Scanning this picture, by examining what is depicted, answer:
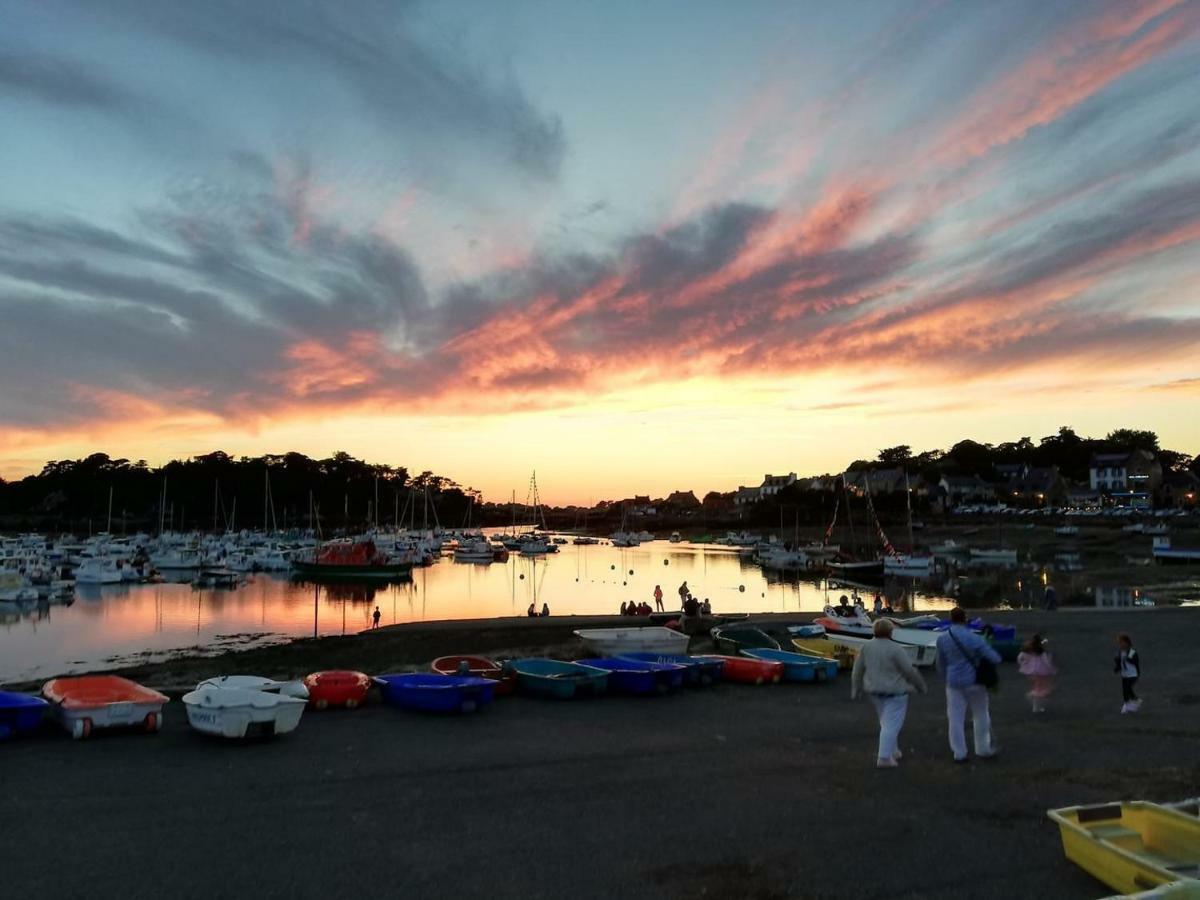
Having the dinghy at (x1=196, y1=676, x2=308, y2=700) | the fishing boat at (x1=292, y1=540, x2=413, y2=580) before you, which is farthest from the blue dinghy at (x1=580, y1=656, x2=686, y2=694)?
the fishing boat at (x1=292, y1=540, x2=413, y2=580)

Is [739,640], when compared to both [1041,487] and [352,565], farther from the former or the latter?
[1041,487]

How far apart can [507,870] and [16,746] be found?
9075 mm

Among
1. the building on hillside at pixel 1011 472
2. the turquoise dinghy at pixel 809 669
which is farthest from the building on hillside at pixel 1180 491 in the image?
the turquoise dinghy at pixel 809 669

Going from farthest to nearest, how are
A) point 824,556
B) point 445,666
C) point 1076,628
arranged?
1. point 824,556
2. point 1076,628
3. point 445,666

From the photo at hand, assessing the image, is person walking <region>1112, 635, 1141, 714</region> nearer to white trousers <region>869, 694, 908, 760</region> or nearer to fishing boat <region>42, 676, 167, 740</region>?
white trousers <region>869, 694, 908, 760</region>

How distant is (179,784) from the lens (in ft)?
34.6

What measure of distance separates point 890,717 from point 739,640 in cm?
1339

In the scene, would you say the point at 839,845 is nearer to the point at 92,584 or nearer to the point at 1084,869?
the point at 1084,869

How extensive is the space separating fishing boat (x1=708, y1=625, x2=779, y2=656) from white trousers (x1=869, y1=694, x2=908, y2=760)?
11443 mm

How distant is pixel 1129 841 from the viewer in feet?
24.3

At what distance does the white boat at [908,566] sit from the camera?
7219cm

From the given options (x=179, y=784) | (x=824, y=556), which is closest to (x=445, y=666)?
(x=179, y=784)

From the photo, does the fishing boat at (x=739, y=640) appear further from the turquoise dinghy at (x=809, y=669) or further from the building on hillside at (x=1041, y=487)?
the building on hillside at (x=1041, y=487)

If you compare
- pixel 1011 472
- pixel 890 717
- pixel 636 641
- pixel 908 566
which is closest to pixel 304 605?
pixel 636 641
